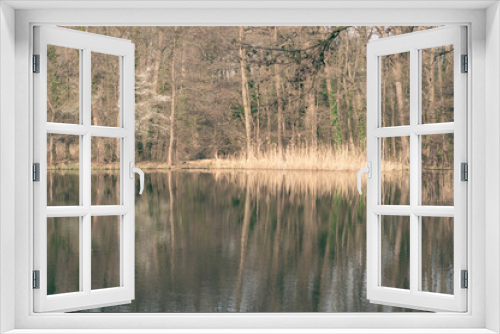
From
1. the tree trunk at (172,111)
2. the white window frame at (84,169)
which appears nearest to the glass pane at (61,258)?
the white window frame at (84,169)

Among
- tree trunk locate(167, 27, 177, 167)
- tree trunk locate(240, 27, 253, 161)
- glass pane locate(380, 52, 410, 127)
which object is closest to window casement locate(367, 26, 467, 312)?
glass pane locate(380, 52, 410, 127)

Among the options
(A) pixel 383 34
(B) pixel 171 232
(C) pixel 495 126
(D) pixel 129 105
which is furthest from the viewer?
(B) pixel 171 232

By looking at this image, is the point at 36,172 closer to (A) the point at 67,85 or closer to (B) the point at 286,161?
(A) the point at 67,85

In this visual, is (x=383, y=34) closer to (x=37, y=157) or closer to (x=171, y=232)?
(x=171, y=232)

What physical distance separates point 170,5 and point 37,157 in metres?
1.00

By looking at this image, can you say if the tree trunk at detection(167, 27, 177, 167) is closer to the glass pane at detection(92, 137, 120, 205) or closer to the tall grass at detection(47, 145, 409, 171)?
the tall grass at detection(47, 145, 409, 171)

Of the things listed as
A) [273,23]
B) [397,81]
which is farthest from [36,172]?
[397,81]

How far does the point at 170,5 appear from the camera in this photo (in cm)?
271

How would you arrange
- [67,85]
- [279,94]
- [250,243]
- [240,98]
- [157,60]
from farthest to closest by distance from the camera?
[240,98] → [279,94] → [157,60] → [250,243] → [67,85]

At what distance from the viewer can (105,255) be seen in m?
8.38

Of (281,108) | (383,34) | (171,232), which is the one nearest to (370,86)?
(383,34)

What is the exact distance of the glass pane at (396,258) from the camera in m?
6.48

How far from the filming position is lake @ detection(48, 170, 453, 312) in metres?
6.64

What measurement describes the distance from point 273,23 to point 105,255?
21.0 feet
